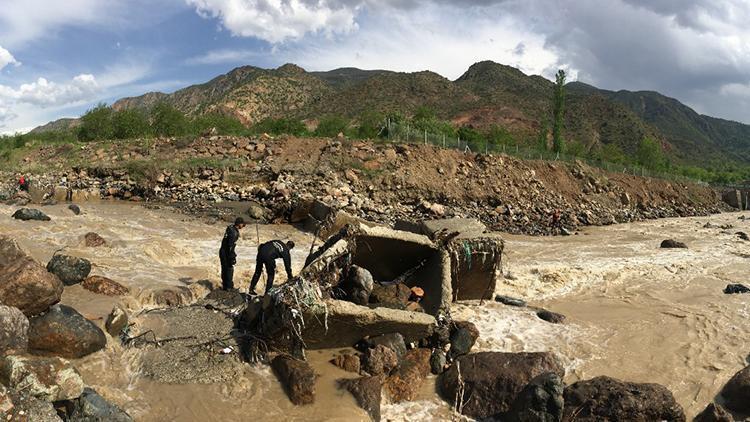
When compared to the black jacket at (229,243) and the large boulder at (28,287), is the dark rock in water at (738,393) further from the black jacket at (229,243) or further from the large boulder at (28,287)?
the large boulder at (28,287)

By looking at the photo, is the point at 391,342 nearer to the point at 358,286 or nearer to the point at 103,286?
the point at 358,286

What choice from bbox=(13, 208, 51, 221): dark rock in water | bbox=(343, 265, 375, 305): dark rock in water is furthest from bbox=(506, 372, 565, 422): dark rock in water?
bbox=(13, 208, 51, 221): dark rock in water

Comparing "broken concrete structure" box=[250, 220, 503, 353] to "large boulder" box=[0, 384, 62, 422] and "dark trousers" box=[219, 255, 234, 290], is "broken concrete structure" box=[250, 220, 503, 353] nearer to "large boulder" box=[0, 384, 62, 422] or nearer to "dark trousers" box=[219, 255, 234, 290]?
"dark trousers" box=[219, 255, 234, 290]

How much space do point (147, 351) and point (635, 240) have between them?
18.5 m

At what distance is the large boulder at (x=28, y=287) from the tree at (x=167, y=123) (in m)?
29.3

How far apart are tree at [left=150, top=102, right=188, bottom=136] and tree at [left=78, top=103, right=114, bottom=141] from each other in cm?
280

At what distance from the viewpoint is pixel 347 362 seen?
6312 mm

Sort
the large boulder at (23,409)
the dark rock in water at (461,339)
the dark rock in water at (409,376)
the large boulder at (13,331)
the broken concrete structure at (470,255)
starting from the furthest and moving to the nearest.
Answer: the broken concrete structure at (470,255), the dark rock in water at (461,339), the dark rock in water at (409,376), the large boulder at (13,331), the large boulder at (23,409)

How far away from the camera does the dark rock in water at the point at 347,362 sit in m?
6.24

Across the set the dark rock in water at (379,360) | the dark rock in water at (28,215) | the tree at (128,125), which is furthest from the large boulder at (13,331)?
the tree at (128,125)

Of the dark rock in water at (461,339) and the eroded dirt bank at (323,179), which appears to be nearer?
the dark rock in water at (461,339)

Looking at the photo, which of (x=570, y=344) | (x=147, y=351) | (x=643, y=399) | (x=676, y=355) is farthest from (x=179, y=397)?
(x=676, y=355)

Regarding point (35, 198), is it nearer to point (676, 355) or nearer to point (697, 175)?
point (676, 355)

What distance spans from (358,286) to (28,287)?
427 cm
